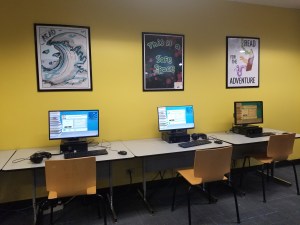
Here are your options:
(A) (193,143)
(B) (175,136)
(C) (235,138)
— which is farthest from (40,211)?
(C) (235,138)

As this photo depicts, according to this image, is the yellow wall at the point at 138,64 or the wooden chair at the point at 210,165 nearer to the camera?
the wooden chair at the point at 210,165

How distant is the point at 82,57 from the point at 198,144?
1.81 m

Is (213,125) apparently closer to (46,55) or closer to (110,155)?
(110,155)

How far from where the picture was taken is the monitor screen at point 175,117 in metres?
3.19

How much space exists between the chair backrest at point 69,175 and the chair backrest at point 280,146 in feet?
7.30

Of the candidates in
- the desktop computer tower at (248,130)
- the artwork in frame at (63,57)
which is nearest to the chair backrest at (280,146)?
the desktop computer tower at (248,130)

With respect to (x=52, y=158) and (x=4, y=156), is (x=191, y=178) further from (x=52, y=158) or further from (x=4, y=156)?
(x=4, y=156)

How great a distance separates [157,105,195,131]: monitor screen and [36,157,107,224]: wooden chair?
48.1 inches

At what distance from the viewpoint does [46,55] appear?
2.92 metres

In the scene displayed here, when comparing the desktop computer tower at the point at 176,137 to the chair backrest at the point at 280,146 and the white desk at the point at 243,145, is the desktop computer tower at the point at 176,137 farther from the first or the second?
the chair backrest at the point at 280,146

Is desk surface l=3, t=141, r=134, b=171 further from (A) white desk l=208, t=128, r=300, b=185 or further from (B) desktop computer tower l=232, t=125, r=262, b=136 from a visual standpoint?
(B) desktop computer tower l=232, t=125, r=262, b=136

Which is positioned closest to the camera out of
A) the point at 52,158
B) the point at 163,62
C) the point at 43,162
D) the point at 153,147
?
the point at 43,162

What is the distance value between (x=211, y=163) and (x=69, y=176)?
4.55 ft

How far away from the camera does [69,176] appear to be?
2.16m
